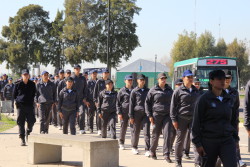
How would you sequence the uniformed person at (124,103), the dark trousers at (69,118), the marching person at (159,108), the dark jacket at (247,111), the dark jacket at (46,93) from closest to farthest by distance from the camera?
the dark jacket at (247,111) < the marching person at (159,108) < the uniformed person at (124,103) < the dark trousers at (69,118) < the dark jacket at (46,93)

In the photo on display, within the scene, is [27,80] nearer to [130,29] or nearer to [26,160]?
[26,160]

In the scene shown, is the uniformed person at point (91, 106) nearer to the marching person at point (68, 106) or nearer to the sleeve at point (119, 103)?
the marching person at point (68, 106)

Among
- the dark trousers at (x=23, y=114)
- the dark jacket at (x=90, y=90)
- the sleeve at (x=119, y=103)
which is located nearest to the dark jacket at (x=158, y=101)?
the sleeve at (x=119, y=103)

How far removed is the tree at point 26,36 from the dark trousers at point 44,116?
2220 inches

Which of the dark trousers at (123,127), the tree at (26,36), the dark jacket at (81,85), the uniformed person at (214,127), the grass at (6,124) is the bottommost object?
the grass at (6,124)

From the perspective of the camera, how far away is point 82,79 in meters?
17.3

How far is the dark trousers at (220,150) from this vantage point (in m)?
6.72

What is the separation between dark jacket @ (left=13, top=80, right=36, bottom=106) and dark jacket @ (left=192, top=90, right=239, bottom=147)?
25.3ft

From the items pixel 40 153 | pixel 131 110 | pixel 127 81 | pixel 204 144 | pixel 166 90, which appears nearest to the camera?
pixel 204 144

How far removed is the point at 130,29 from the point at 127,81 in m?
47.2

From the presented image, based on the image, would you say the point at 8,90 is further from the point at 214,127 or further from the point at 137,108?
the point at 214,127

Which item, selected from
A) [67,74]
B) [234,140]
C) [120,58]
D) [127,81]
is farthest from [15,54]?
[234,140]

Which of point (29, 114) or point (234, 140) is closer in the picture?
point (234, 140)

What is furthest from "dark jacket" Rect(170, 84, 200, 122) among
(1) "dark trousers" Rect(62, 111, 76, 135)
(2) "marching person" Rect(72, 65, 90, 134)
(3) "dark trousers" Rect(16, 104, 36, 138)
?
(2) "marching person" Rect(72, 65, 90, 134)
